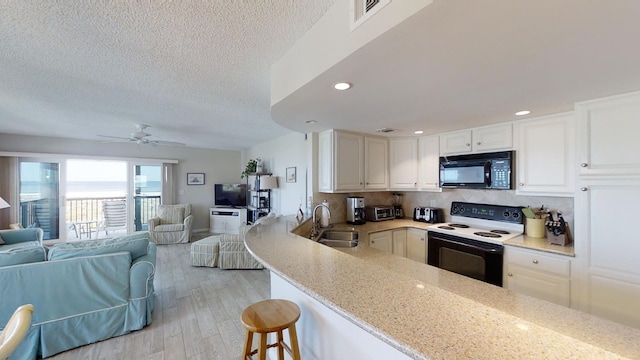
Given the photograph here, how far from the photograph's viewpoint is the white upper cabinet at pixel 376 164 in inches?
139

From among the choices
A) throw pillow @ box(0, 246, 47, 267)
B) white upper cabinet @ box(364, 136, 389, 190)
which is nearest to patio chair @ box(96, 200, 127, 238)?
throw pillow @ box(0, 246, 47, 267)

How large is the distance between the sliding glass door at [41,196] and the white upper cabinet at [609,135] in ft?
27.9

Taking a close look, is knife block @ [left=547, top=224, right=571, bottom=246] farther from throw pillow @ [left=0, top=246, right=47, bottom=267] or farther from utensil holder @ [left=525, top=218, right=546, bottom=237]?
throw pillow @ [left=0, top=246, right=47, bottom=267]

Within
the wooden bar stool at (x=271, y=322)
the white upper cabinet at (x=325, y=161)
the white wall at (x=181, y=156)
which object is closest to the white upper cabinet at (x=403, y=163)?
the white upper cabinet at (x=325, y=161)

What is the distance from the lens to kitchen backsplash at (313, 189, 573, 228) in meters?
2.67

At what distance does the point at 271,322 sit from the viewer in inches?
→ 51.2

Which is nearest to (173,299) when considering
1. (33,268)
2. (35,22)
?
(33,268)

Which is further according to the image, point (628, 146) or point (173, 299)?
point (173, 299)

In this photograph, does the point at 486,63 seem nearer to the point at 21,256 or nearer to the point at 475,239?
the point at 475,239

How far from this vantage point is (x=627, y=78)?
1583mm

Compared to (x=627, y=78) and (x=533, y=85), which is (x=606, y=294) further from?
(x=533, y=85)

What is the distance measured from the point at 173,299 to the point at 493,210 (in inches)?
158

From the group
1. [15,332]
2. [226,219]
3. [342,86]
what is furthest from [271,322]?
[226,219]

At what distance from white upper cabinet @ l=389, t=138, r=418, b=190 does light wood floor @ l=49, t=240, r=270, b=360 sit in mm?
2349
